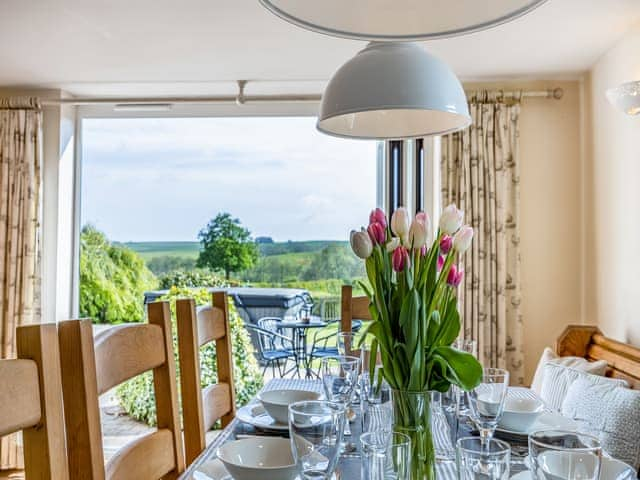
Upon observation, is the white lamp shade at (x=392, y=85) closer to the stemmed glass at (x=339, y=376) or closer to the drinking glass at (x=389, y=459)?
the stemmed glass at (x=339, y=376)

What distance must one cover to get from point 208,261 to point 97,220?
2.78 ft

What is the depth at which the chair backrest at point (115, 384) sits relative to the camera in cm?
102

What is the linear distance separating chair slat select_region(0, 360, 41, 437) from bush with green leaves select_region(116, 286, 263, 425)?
3.09 meters

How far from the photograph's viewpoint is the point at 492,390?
47.3 inches

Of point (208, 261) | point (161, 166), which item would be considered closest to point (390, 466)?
point (208, 261)

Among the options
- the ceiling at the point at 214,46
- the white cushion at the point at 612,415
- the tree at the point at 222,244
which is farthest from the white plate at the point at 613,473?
the tree at the point at 222,244

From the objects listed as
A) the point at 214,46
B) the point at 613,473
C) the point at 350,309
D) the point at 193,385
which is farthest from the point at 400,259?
the point at 214,46

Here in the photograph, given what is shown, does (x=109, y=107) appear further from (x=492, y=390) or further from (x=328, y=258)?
(x=492, y=390)

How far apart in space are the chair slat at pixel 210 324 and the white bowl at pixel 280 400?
0.26m

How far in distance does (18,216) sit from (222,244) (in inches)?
51.9

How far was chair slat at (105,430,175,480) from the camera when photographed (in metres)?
1.15

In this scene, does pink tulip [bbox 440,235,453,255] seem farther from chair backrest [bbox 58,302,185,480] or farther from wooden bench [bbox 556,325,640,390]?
wooden bench [bbox 556,325,640,390]

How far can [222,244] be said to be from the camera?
13.3 feet

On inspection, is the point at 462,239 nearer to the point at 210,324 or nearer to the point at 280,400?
the point at 280,400
